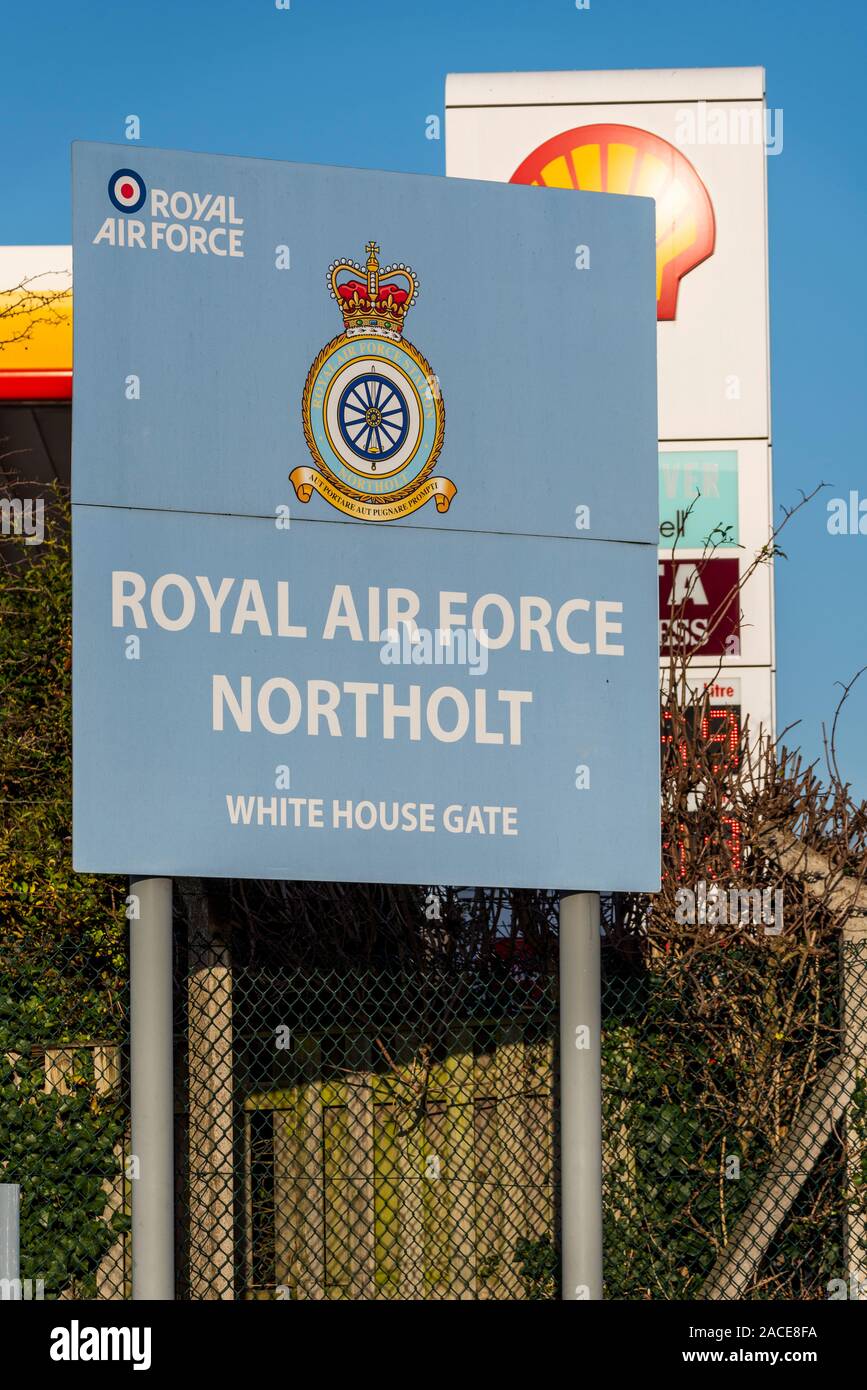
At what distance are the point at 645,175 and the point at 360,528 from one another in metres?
6.81

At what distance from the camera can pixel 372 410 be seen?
481cm

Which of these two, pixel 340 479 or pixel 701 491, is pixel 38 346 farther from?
pixel 340 479

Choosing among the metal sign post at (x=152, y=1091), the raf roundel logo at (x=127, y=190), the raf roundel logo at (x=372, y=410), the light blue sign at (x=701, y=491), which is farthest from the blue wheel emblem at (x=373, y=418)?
the light blue sign at (x=701, y=491)

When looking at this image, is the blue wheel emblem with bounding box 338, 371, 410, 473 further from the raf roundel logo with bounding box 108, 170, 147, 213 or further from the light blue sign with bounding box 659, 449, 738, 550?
the light blue sign with bounding box 659, 449, 738, 550

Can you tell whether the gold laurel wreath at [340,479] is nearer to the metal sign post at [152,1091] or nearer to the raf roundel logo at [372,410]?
the raf roundel logo at [372,410]

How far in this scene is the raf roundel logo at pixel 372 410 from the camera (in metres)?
4.77

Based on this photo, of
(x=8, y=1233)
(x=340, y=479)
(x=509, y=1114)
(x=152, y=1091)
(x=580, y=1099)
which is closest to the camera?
(x=8, y=1233)

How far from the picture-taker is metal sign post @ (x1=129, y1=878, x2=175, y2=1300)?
4516mm

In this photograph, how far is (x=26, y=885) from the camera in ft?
19.7

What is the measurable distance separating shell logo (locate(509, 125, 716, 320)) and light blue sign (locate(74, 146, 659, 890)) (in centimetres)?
581

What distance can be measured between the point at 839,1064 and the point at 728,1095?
1.37 ft

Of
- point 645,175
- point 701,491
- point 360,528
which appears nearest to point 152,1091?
point 360,528
